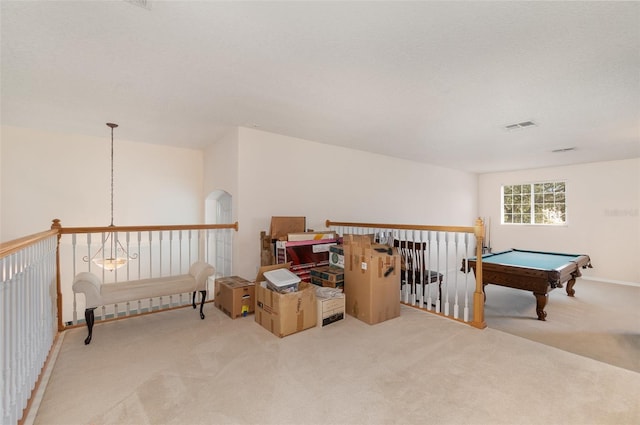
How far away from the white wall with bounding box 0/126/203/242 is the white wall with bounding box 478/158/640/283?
27.5 feet

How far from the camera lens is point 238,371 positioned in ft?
6.86

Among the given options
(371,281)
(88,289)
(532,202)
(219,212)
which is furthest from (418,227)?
(532,202)

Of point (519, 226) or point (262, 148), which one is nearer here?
point (262, 148)

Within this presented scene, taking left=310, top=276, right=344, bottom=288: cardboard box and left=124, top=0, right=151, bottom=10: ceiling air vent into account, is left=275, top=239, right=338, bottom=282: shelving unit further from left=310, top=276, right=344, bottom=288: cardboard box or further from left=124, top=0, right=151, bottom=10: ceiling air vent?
left=124, top=0, right=151, bottom=10: ceiling air vent

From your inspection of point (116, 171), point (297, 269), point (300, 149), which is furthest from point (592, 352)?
point (116, 171)

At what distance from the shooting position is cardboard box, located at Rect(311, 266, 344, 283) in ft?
11.0

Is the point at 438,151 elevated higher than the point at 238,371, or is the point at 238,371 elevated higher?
the point at 438,151

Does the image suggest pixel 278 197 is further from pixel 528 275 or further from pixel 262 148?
pixel 528 275

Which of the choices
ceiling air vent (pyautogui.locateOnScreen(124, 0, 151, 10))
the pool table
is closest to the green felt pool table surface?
the pool table

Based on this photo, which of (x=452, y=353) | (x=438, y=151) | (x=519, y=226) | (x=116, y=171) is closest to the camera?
(x=452, y=353)

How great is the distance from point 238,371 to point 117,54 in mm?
2690

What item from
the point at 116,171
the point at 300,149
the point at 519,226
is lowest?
the point at 519,226

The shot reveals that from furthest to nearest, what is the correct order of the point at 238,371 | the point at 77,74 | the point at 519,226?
1. the point at 519,226
2. the point at 77,74
3. the point at 238,371

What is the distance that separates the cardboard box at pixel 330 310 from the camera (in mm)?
2918
